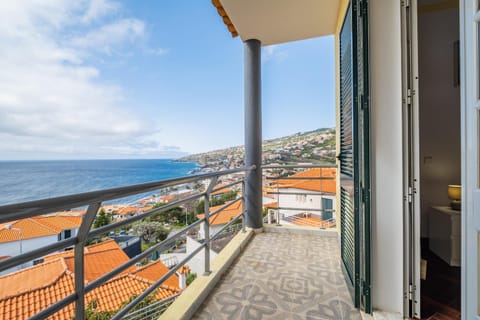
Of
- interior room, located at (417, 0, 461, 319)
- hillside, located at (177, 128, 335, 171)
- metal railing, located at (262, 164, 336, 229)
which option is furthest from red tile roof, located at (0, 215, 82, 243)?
interior room, located at (417, 0, 461, 319)

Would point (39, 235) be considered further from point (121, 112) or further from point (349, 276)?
point (121, 112)

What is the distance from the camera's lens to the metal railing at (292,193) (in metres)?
2.99

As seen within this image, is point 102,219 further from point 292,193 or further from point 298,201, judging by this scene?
point 298,201

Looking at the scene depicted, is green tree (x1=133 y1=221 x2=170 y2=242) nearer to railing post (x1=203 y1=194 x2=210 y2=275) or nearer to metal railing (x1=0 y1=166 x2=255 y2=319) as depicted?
metal railing (x1=0 y1=166 x2=255 y2=319)

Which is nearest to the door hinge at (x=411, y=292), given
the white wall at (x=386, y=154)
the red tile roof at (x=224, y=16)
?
the white wall at (x=386, y=154)

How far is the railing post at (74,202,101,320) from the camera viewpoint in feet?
2.67

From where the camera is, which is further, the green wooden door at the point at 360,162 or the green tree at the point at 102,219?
the green wooden door at the point at 360,162

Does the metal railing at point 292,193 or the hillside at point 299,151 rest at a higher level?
the hillside at point 299,151

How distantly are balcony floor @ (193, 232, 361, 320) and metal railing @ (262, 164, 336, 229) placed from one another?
505mm

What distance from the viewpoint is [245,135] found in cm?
295

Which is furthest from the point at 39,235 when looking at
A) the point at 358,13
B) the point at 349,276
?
the point at 358,13

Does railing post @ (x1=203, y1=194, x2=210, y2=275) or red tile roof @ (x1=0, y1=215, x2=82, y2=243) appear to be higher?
red tile roof @ (x1=0, y1=215, x2=82, y2=243)

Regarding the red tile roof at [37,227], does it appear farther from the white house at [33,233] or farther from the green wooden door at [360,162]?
the green wooden door at [360,162]

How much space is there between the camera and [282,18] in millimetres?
2438
